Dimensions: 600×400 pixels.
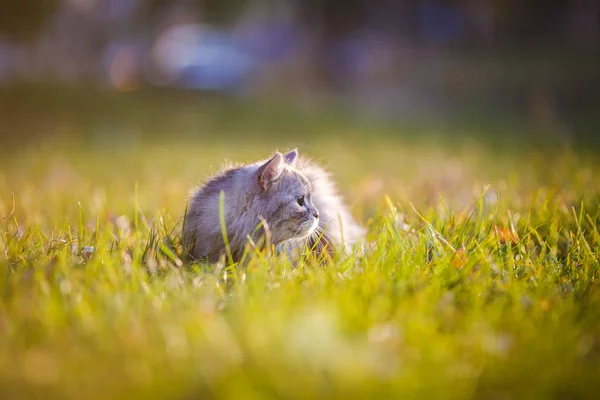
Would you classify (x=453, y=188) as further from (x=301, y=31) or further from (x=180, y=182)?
(x=301, y=31)

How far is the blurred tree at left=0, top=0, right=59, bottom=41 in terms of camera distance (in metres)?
14.8

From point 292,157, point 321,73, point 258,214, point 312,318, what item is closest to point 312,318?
point 312,318

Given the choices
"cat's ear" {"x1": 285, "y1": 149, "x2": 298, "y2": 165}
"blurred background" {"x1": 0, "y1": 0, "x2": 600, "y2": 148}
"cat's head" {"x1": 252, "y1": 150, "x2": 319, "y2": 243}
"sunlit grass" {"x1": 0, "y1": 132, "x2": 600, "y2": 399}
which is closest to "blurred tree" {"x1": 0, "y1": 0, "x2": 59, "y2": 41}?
"blurred background" {"x1": 0, "y1": 0, "x2": 600, "y2": 148}

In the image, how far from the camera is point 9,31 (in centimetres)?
1529

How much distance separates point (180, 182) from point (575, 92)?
11962mm

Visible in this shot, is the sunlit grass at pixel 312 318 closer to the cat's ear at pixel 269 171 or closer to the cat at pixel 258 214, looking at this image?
the cat at pixel 258 214

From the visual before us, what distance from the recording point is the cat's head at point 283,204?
2932mm

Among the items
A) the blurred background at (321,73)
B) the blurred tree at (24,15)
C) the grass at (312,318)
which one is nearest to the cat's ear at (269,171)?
the grass at (312,318)

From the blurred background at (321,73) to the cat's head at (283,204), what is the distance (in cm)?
543

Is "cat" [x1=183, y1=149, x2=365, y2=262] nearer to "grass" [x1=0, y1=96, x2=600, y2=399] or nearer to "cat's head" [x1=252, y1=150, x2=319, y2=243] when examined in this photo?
"cat's head" [x1=252, y1=150, x2=319, y2=243]

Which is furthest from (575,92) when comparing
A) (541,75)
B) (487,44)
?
(487,44)

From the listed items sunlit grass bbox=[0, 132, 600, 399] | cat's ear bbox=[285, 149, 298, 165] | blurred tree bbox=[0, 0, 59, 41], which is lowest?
sunlit grass bbox=[0, 132, 600, 399]

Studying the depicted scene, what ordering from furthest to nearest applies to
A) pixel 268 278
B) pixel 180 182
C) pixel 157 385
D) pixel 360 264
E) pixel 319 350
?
pixel 180 182
pixel 360 264
pixel 268 278
pixel 319 350
pixel 157 385

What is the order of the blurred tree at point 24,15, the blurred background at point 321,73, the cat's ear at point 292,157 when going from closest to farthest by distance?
the cat's ear at point 292,157 < the blurred background at point 321,73 < the blurred tree at point 24,15
